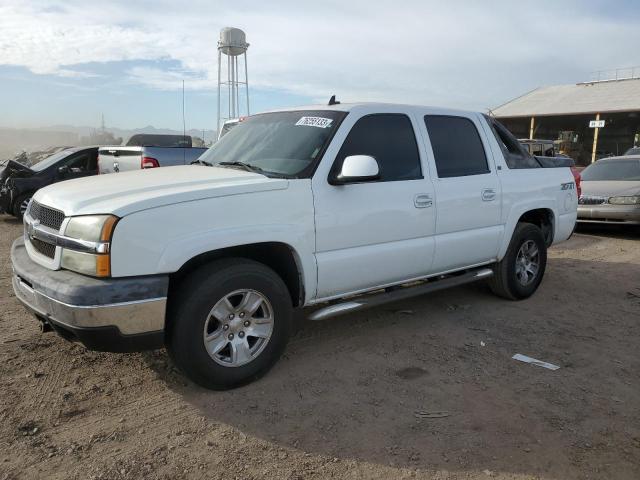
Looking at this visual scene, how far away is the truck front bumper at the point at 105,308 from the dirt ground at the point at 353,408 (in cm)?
50

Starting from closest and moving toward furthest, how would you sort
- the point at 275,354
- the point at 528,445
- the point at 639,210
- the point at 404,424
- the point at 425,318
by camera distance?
the point at 528,445 → the point at 404,424 → the point at 275,354 → the point at 425,318 → the point at 639,210

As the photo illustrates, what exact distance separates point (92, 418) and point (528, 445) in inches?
99.3

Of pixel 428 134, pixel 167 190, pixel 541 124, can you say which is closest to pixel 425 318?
pixel 428 134

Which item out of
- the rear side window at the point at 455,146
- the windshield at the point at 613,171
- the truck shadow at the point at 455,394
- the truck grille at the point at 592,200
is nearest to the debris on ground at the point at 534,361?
the truck shadow at the point at 455,394

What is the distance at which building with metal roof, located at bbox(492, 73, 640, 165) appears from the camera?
31.3 metres

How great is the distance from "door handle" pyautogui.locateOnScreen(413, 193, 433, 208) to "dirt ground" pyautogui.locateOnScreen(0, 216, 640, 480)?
1.15 meters

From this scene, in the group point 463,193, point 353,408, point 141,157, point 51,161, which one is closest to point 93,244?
point 353,408

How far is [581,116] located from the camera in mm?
33281

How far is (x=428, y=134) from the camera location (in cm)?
462

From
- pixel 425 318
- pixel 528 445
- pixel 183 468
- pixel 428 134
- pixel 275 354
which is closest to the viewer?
pixel 183 468

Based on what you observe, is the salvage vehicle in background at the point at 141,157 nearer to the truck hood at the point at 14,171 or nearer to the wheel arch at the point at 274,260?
the truck hood at the point at 14,171

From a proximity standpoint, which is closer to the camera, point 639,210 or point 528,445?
point 528,445

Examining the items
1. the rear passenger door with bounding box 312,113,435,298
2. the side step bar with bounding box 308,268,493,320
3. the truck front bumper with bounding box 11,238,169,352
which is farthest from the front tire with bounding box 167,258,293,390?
the rear passenger door with bounding box 312,113,435,298

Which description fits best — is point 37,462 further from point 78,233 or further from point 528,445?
point 528,445
